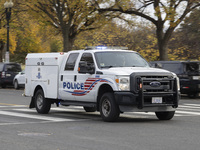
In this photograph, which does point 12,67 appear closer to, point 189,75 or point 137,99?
point 189,75

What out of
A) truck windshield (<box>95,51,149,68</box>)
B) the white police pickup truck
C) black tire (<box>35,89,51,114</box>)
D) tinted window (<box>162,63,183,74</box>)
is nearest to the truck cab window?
the white police pickup truck

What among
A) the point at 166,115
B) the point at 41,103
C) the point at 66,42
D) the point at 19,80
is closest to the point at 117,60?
the point at 166,115

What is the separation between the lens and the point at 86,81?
13.3 metres

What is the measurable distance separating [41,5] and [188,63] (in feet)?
51.0

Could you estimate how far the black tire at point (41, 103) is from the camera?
49.2 feet

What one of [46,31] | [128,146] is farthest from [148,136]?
[46,31]

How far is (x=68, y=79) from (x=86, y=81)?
927 mm

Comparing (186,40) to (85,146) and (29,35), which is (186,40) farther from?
(85,146)

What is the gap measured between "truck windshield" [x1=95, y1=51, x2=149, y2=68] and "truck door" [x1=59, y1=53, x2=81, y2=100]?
3.37 ft

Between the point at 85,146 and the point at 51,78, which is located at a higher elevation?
the point at 51,78

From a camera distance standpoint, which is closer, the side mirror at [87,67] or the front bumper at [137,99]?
the front bumper at [137,99]

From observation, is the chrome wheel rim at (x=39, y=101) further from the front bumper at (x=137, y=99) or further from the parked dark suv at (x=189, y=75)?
the parked dark suv at (x=189, y=75)

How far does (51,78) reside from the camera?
581 inches

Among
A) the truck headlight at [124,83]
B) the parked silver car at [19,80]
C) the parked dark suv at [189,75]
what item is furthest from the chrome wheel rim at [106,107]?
the parked silver car at [19,80]
